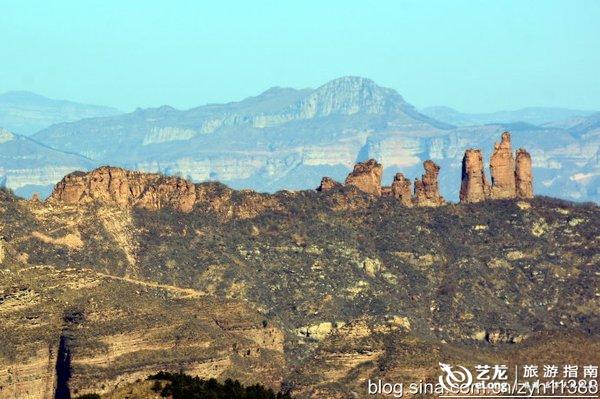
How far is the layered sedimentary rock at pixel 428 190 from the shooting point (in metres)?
194

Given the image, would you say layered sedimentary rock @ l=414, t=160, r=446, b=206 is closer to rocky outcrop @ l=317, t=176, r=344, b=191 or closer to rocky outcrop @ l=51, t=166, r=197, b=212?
rocky outcrop @ l=317, t=176, r=344, b=191

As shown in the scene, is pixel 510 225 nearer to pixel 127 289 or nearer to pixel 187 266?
pixel 187 266

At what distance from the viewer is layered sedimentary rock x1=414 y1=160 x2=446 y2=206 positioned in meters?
194

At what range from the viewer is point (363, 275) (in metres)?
161

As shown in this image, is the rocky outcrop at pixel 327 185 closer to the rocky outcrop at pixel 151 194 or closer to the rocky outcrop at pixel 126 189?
the rocky outcrop at pixel 151 194

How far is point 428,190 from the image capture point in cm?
19650

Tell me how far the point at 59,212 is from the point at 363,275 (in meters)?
26.0

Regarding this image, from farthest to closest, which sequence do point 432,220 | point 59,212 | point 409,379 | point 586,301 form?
point 432,220 < point 586,301 < point 59,212 < point 409,379

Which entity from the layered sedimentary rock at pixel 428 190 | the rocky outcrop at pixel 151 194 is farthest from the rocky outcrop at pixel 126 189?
the layered sedimentary rock at pixel 428 190

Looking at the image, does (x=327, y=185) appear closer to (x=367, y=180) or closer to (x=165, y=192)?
(x=367, y=180)

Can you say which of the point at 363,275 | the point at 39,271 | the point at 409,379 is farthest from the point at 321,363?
the point at 363,275

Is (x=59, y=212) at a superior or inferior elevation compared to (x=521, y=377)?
superior

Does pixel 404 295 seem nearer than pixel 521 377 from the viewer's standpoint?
No

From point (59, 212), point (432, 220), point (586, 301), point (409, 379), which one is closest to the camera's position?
point (409, 379)
